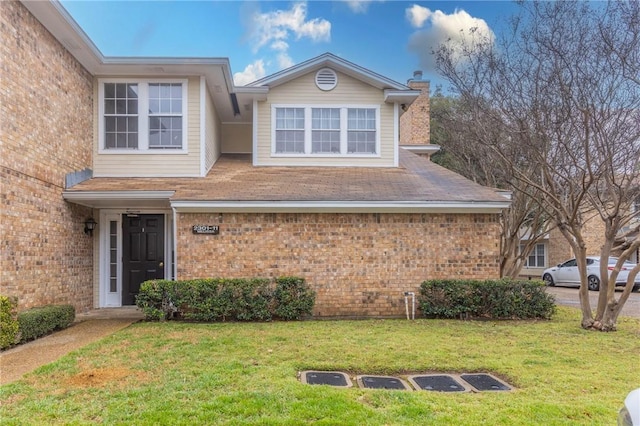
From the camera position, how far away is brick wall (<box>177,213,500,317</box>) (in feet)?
30.0

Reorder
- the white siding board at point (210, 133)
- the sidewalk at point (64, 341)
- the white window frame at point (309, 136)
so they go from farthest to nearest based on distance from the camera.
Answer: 1. the white window frame at point (309, 136)
2. the white siding board at point (210, 133)
3. the sidewalk at point (64, 341)

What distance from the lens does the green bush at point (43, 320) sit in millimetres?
6805

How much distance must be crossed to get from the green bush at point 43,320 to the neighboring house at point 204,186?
0.47 metres

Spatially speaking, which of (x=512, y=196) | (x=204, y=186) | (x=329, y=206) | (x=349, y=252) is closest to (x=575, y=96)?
(x=329, y=206)

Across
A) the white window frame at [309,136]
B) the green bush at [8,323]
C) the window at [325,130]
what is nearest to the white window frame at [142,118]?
the white window frame at [309,136]

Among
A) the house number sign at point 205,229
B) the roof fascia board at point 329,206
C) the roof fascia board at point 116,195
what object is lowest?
the house number sign at point 205,229

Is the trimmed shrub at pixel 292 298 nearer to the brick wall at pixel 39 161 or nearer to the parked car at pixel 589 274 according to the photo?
the brick wall at pixel 39 161


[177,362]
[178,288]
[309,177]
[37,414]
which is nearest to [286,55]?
[309,177]

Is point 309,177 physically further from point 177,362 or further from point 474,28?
point 177,362

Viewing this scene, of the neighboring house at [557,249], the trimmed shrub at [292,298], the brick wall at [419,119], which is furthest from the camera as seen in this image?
the neighboring house at [557,249]

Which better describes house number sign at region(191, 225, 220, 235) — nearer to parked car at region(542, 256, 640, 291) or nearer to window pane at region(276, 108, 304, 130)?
window pane at region(276, 108, 304, 130)

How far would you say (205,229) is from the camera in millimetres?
9078

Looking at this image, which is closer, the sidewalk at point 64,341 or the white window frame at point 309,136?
the sidewalk at point 64,341

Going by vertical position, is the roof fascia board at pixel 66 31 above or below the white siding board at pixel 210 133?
above
